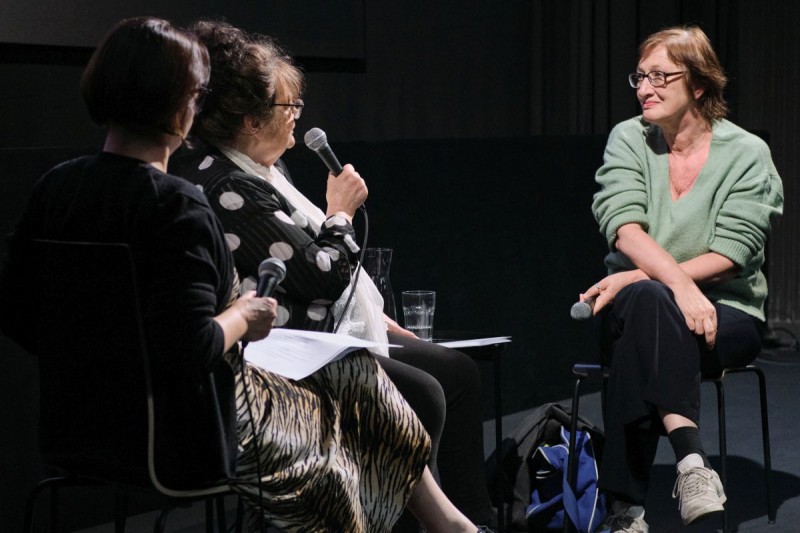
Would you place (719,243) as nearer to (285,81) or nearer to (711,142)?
(711,142)

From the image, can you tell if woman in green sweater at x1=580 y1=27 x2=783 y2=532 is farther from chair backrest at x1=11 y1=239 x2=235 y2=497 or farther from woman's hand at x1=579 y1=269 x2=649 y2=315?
chair backrest at x1=11 y1=239 x2=235 y2=497

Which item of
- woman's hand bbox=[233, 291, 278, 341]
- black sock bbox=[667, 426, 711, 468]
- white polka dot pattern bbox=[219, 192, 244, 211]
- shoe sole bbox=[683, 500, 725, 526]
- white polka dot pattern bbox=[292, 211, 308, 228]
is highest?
white polka dot pattern bbox=[219, 192, 244, 211]

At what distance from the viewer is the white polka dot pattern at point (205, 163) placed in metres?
2.22

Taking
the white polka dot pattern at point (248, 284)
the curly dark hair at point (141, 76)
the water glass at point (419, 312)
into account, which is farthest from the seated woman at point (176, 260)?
the water glass at point (419, 312)

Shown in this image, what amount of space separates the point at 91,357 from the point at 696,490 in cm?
145

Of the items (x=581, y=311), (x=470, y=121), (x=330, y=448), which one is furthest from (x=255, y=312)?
(x=470, y=121)

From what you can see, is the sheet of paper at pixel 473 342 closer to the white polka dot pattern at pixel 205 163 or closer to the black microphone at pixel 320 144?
the black microphone at pixel 320 144

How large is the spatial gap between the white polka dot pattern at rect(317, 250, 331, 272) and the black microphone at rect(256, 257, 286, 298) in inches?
15.4

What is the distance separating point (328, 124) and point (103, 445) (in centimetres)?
339

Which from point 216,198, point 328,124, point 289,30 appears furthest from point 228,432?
point 328,124

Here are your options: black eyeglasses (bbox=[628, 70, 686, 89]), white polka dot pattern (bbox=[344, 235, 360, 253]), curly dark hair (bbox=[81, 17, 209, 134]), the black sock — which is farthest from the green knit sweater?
curly dark hair (bbox=[81, 17, 209, 134])

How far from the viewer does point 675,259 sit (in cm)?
298

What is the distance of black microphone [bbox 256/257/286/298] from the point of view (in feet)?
5.69

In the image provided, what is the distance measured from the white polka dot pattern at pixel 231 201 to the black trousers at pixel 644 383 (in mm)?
1057
